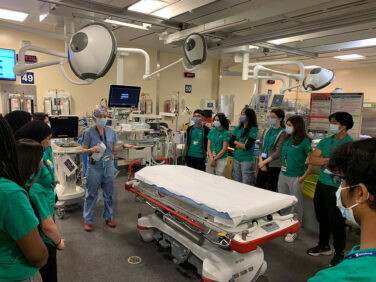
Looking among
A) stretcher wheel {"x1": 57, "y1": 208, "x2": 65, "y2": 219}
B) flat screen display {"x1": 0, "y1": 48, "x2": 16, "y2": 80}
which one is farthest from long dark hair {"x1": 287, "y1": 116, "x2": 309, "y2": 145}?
flat screen display {"x1": 0, "y1": 48, "x2": 16, "y2": 80}

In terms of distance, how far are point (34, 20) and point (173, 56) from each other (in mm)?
3477

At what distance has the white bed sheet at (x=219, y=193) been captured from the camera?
2.05 m

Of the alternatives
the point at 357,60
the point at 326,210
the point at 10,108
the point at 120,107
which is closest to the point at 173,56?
the point at 120,107

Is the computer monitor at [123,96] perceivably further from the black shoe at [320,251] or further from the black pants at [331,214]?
the black shoe at [320,251]

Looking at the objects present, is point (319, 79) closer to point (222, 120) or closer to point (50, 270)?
point (222, 120)

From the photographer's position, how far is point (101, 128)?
336 cm

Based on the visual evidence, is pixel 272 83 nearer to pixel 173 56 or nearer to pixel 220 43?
pixel 173 56

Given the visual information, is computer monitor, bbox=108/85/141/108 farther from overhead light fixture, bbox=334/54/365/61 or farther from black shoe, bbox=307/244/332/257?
overhead light fixture, bbox=334/54/365/61

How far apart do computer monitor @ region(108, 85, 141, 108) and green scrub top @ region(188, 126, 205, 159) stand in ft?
4.30

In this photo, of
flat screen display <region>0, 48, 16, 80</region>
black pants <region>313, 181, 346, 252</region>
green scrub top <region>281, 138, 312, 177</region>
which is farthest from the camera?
flat screen display <region>0, 48, 16, 80</region>

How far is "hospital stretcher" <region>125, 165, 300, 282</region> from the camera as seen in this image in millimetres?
2020

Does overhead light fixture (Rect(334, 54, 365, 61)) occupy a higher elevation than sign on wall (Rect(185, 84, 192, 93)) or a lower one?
higher

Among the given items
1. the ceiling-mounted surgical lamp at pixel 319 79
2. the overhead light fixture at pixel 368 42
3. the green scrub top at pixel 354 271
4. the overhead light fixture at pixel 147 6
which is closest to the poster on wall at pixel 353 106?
the ceiling-mounted surgical lamp at pixel 319 79

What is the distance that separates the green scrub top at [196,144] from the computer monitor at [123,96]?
1.31 meters
